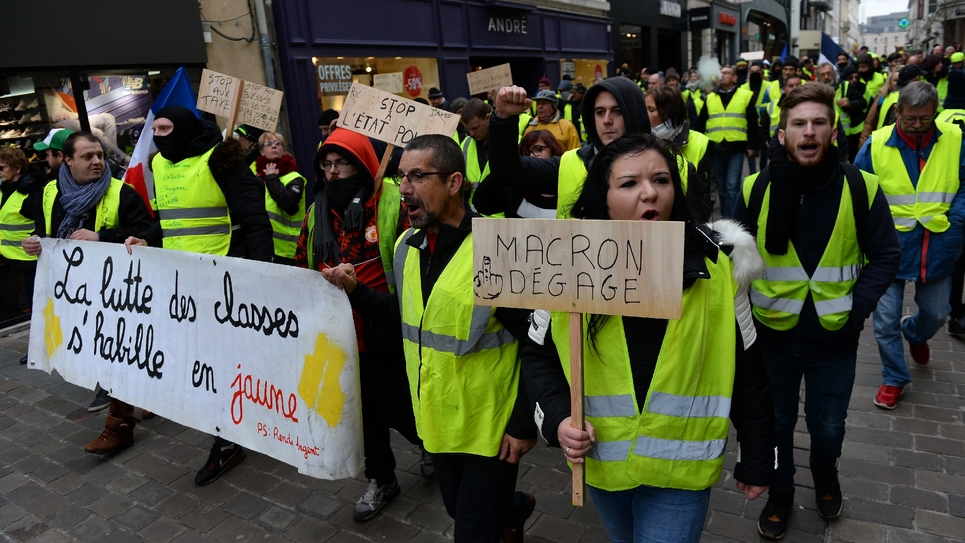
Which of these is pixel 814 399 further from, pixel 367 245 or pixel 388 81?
pixel 388 81

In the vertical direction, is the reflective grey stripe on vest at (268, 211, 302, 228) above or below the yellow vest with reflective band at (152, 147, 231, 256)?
below

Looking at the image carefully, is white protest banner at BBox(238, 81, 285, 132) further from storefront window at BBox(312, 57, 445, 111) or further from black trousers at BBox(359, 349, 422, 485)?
storefront window at BBox(312, 57, 445, 111)

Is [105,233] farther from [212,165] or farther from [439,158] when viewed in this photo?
[439,158]

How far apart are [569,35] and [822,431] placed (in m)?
17.7

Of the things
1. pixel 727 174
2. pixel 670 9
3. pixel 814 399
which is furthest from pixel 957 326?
pixel 670 9

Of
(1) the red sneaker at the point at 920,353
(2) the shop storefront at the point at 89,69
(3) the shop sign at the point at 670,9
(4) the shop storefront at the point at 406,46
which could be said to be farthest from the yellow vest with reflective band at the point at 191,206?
(3) the shop sign at the point at 670,9

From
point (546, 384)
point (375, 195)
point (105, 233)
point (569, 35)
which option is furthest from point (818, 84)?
point (569, 35)

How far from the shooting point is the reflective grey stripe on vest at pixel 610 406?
→ 1.98 m

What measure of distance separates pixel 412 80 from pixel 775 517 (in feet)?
38.5

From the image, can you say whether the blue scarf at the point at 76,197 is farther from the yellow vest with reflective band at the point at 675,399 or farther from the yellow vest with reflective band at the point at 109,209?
the yellow vest with reflective band at the point at 675,399

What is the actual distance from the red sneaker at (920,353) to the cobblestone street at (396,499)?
0.07m

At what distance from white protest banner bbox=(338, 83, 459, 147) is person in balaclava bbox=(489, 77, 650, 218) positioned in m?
0.79

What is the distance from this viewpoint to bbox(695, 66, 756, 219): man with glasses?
8766mm

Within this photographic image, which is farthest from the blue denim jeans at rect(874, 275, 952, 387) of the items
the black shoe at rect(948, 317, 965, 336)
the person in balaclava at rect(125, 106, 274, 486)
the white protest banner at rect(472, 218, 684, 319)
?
the person in balaclava at rect(125, 106, 274, 486)
